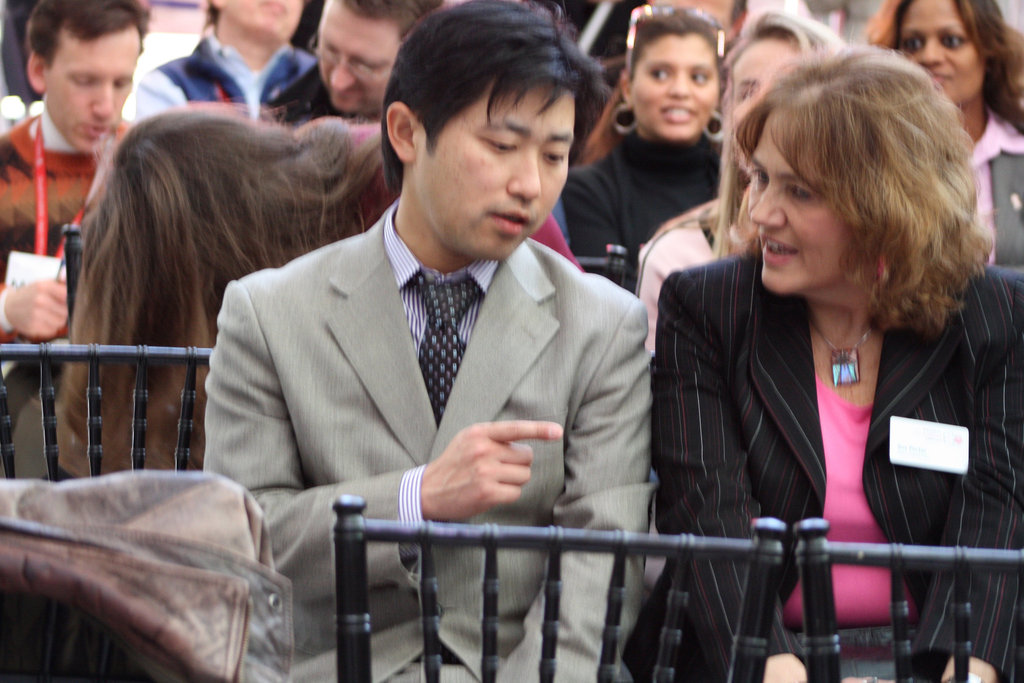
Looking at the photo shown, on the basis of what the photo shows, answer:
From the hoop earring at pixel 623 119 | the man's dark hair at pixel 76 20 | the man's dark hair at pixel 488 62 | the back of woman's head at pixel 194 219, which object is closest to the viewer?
the man's dark hair at pixel 488 62

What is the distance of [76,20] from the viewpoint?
3.73m

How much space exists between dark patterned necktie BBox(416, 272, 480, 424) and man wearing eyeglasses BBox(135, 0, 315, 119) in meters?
2.37

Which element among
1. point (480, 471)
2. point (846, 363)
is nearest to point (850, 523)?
point (846, 363)

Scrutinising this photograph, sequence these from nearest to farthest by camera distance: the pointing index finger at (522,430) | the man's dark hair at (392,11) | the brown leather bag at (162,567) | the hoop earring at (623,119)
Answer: the brown leather bag at (162,567) < the pointing index finger at (522,430) < the man's dark hair at (392,11) < the hoop earring at (623,119)

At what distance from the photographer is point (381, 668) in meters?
1.80

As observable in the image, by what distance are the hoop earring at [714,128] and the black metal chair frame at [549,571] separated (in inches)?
102

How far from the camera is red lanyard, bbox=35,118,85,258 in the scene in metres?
3.45

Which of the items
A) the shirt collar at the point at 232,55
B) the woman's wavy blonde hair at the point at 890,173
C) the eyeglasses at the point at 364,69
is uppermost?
the shirt collar at the point at 232,55

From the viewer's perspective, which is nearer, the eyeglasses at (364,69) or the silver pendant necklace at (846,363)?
the silver pendant necklace at (846,363)

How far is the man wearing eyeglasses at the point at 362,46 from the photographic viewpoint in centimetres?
362

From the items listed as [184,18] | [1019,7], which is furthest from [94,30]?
[1019,7]

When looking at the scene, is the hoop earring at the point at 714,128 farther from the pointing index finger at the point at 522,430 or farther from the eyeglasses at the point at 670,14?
the pointing index finger at the point at 522,430

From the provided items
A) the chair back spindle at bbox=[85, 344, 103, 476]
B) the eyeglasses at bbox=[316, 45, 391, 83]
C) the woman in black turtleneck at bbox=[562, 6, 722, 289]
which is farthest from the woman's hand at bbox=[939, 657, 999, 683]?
the eyeglasses at bbox=[316, 45, 391, 83]

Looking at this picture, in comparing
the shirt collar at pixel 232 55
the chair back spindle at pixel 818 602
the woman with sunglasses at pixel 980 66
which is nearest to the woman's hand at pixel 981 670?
the chair back spindle at pixel 818 602
